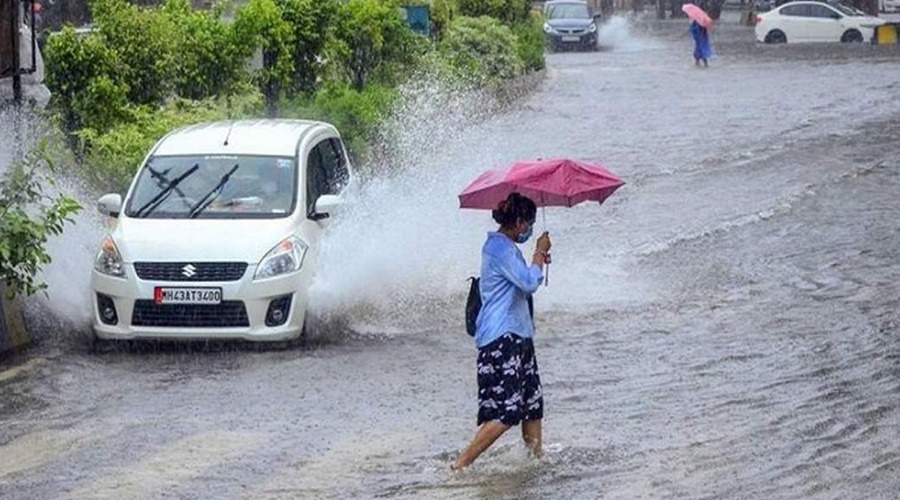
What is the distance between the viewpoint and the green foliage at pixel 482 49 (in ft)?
114

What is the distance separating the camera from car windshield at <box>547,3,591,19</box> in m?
59.0

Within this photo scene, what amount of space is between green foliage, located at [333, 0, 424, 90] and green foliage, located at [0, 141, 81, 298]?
12.4m

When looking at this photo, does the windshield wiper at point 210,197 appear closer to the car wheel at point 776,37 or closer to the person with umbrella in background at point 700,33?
the person with umbrella in background at point 700,33

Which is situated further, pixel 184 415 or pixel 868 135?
pixel 868 135

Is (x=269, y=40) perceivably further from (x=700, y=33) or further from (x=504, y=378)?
(x=700, y=33)

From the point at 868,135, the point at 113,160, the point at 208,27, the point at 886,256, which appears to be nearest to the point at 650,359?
the point at 886,256

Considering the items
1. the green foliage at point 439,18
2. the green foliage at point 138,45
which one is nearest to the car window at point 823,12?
→ the green foliage at point 439,18

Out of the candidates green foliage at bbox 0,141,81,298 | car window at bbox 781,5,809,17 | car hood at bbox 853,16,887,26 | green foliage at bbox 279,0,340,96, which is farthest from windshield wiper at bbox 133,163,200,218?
car window at bbox 781,5,809,17

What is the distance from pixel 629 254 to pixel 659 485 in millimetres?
9244

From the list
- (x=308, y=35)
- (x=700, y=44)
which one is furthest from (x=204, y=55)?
(x=700, y=44)

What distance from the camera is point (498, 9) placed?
45.0 m

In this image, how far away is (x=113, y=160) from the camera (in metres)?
18.6

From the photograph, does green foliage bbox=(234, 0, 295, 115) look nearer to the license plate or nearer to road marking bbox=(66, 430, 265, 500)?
the license plate

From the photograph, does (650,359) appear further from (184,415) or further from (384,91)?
(384,91)
